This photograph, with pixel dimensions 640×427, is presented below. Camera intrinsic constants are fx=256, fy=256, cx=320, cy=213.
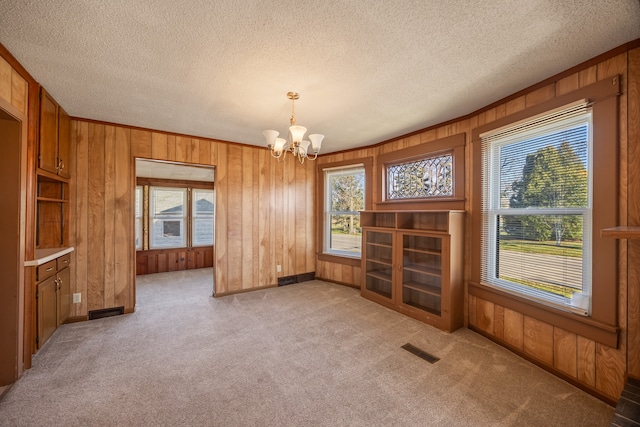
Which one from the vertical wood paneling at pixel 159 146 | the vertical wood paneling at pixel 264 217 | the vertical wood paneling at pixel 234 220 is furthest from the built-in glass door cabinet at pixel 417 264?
the vertical wood paneling at pixel 159 146

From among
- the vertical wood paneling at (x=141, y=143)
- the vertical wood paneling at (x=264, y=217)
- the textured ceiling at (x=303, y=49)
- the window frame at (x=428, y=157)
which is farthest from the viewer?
the vertical wood paneling at (x=264, y=217)

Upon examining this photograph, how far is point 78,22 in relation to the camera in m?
1.57

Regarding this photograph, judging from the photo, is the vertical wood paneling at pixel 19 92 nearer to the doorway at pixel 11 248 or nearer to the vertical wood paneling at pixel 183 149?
the doorway at pixel 11 248

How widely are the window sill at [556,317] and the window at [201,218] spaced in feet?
19.7

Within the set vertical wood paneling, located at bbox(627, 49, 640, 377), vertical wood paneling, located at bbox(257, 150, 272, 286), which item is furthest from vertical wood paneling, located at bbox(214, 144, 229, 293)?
vertical wood paneling, located at bbox(627, 49, 640, 377)

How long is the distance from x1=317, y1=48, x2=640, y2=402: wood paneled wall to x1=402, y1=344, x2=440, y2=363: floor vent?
32.1 inches

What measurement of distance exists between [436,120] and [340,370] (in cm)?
298

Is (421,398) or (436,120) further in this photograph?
(436,120)

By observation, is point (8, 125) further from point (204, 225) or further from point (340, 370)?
point (204, 225)

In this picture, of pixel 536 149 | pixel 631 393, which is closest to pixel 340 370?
pixel 631 393

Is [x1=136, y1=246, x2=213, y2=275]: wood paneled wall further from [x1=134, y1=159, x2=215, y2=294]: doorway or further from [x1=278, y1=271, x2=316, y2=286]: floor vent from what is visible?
[x1=278, y1=271, x2=316, y2=286]: floor vent

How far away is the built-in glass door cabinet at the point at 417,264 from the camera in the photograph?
9.62 ft

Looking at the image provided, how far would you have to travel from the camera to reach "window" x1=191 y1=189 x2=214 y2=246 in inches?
257

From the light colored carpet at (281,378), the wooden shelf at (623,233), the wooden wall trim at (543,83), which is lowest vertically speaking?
the light colored carpet at (281,378)
